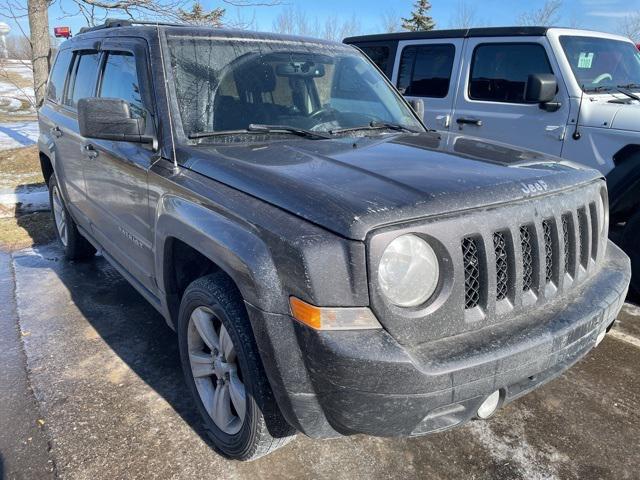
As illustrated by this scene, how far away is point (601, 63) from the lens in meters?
5.20

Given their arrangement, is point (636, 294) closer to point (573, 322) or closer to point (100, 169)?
point (573, 322)

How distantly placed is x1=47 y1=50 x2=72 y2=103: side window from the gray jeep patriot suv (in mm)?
1614

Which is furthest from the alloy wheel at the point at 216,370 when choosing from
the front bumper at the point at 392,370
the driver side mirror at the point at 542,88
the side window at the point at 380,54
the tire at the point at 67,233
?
the side window at the point at 380,54

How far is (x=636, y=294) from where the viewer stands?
14.0 feet

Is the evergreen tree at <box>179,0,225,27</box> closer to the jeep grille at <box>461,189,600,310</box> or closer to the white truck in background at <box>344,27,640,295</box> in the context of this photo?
the white truck in background at <box>344,27,640,295</box>

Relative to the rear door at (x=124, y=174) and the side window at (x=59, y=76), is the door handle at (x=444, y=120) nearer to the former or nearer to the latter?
the rear door at (x=124, y=174)

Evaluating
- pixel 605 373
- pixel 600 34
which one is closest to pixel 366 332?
pixel 605 373

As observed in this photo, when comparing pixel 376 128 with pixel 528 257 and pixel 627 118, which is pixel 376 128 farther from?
pixel 627 118

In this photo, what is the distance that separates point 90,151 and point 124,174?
0.70m

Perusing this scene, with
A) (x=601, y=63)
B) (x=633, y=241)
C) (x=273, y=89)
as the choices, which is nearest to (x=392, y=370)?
(x=273, y=89)

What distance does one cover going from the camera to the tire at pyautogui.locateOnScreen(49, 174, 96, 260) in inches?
191

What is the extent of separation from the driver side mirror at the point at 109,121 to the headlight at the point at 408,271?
1.53 meters

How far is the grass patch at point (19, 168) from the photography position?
321 inches

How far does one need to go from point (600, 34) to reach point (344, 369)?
5281 millimetres
